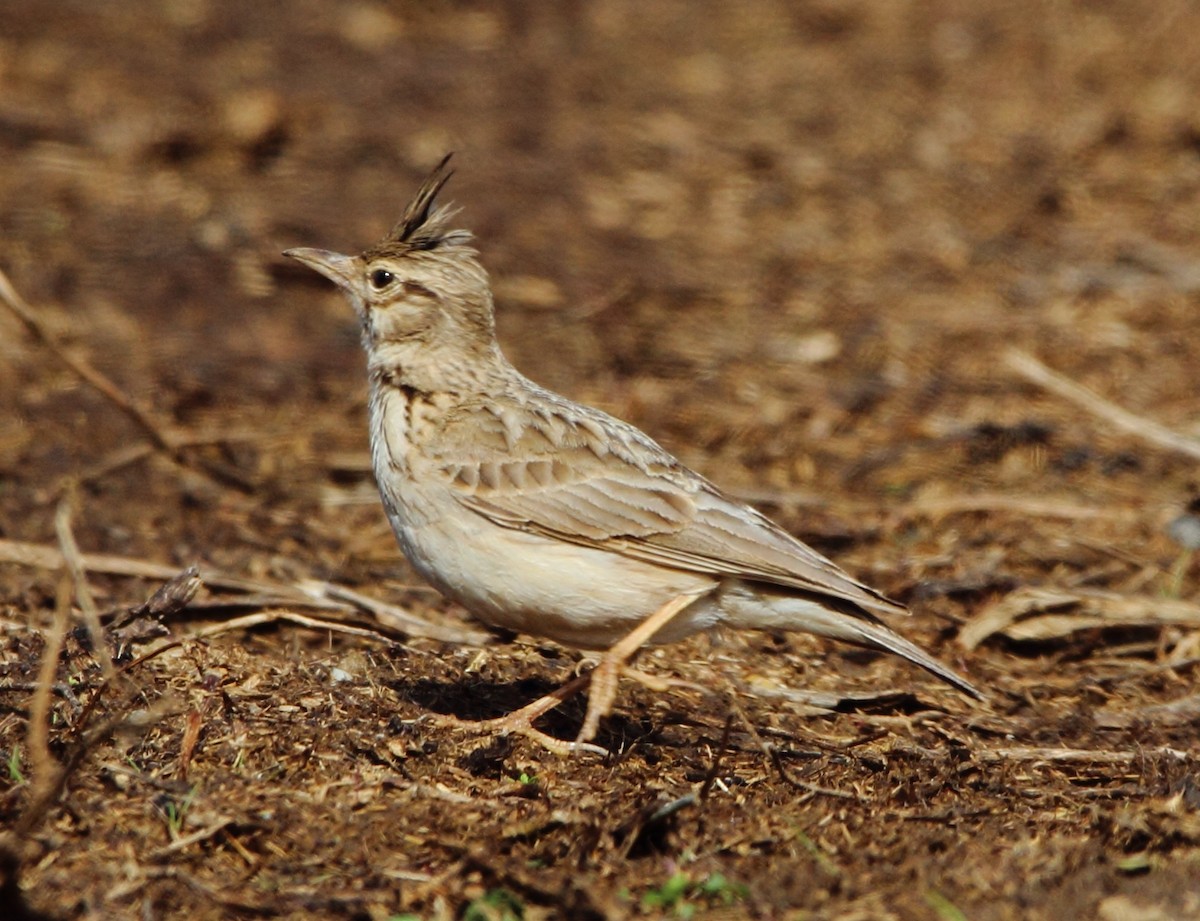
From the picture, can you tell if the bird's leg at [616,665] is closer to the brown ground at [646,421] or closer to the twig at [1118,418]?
the brown ground at [646,421]

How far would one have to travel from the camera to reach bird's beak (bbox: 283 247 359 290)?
6.98m

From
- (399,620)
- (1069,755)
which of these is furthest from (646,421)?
(1069,755)

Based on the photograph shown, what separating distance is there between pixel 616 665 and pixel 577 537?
538 mm

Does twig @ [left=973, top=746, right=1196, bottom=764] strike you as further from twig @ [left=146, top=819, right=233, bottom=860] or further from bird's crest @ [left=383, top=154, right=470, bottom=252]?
bird's crest @ [left=383, top=154, right=470, bottom=252]

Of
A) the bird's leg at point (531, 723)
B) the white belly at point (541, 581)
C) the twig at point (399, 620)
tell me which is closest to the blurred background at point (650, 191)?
the twig at point (399, 620)

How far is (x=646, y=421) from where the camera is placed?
10.2 m

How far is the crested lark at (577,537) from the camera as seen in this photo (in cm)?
617

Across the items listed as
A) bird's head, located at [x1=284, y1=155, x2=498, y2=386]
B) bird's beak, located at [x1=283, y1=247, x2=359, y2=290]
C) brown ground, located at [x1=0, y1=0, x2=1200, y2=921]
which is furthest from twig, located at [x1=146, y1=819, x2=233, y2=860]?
bird's beak, located at [x1=283, y1=247, x2=359, y2=290]

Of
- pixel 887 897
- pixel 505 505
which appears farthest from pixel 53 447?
pixel 887 897

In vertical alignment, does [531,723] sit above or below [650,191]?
below

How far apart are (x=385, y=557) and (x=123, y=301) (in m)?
3.95

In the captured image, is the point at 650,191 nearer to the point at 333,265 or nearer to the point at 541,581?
the point at 333,265

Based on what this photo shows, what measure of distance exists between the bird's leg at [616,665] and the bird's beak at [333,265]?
6.28 feet

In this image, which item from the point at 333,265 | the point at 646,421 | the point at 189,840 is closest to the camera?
the point at 189,840
